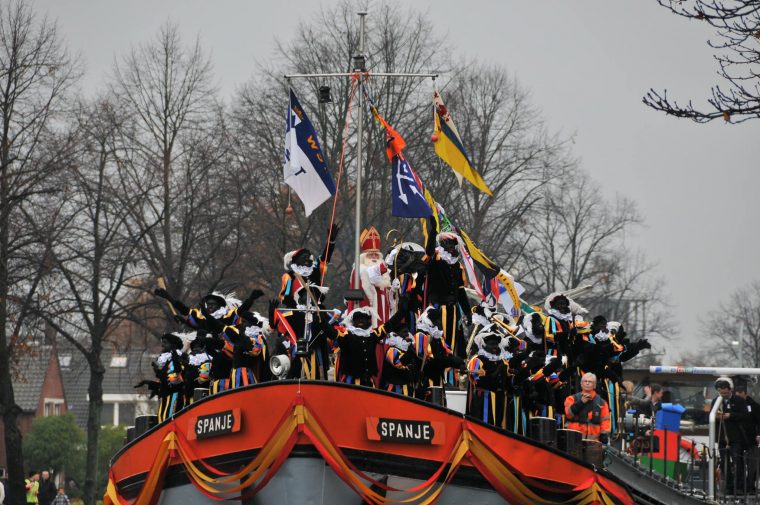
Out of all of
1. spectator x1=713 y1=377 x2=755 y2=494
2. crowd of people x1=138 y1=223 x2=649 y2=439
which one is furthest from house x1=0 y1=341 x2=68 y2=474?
spectator x1=713 y1=377 x2=755 y2=494

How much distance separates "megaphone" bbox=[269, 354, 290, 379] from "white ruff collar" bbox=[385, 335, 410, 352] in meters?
1.04

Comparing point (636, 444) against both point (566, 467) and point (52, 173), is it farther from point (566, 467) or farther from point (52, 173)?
point (52, 173)

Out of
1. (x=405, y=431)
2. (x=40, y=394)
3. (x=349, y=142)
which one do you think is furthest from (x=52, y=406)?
(x=405, y=431)

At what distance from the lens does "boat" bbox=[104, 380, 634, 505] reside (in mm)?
14211

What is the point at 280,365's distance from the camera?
1509 cm

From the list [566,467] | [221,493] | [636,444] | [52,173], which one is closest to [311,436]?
[221,493]

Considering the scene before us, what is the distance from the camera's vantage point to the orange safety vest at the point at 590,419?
16016 mm

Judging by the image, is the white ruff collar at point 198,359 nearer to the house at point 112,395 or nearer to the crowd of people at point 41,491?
the crowd of people at point 41,491

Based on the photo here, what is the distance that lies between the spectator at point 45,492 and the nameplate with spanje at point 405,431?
17602mm

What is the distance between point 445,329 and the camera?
17.2 metres

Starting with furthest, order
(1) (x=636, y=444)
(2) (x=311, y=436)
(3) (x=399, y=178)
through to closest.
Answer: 1. (3) (x=399, y=178)
2. (1) (x=636, y=444)
3. (2) (x=311, y=436)

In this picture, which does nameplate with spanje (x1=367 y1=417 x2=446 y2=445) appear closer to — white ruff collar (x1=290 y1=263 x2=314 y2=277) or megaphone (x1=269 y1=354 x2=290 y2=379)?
megaphone (x1=269 y1=354 x2=290 y2=379)

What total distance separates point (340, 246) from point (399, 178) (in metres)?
15.6

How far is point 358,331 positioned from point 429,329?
2.54ft
